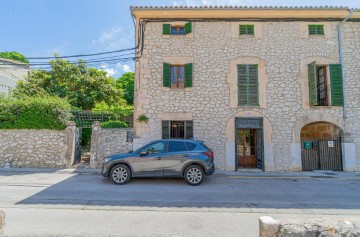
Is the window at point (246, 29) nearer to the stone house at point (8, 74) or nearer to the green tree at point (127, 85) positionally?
the green tree at point (127, 85)

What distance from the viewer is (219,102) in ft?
35.5

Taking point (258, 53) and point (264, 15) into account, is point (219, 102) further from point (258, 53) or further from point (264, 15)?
point (264, 15)

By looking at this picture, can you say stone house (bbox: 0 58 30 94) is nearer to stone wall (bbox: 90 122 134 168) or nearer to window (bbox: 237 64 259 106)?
stone wall (bbox: 90 122 134 168)

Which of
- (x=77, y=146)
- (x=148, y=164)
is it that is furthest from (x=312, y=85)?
(x=77, y=146)

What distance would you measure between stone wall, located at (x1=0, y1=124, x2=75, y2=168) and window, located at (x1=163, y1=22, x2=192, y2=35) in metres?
7.61

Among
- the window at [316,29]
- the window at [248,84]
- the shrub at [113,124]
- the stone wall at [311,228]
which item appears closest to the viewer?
the stone wall at [311,228]

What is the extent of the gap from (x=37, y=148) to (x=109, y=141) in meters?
4.02

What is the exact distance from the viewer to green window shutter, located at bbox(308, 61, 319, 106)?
34.1 ft

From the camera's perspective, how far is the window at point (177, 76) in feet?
35.8

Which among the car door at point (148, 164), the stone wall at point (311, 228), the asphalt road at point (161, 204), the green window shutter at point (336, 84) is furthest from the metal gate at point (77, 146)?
the green window shutter at point (336, 84)

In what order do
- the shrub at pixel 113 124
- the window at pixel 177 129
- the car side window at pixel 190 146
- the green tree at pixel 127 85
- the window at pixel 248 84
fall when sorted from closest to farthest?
the car side window at pixel 190 146 < the window at pixel 177 129 < the window at pixel 248 84 < the shrub at pixel 113 124 < the green tree at pixel 127 85

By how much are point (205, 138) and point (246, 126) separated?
7.55 feet

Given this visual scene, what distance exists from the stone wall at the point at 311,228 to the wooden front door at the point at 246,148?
30.4 ft

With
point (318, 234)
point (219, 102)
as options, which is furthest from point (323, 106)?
point (318, 234)
